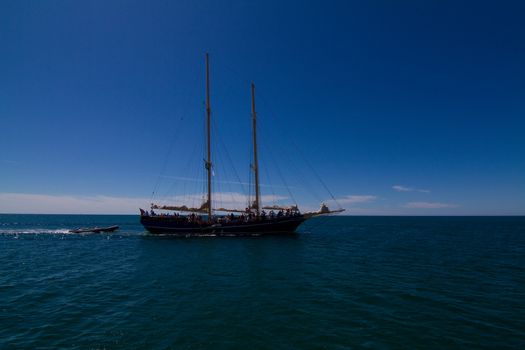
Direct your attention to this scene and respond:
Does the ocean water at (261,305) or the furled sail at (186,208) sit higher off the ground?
the furled sail at (186,208)

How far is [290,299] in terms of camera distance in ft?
47.6

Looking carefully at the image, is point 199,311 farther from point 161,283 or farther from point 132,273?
point 132,273

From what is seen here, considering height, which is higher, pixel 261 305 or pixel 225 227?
pixel 225 227

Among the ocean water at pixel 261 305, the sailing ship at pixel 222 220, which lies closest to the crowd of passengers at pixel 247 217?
the sailing ship at pixel 222 220

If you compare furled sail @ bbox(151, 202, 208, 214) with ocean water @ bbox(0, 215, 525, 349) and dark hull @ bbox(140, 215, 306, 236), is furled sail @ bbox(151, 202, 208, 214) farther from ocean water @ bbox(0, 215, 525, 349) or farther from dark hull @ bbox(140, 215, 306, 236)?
ocean water @ bbox(0, 215, 525, 349)

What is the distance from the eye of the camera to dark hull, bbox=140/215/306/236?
159 feet

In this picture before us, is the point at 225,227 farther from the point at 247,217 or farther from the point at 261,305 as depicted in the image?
the point at 261,305

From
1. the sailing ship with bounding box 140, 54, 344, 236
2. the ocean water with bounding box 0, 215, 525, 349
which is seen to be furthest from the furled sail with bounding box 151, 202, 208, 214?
the ocean water with bounding box 0, 215, 525, 349

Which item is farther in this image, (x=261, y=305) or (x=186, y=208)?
(x=186, y=208)

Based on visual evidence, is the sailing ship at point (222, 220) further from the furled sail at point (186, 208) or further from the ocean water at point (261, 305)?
the ocean water at point (261, 305)

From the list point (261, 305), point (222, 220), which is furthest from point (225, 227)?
point (261, 305)

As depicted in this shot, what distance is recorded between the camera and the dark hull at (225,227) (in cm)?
4841

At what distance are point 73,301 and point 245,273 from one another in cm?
1132

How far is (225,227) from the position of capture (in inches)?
1902
